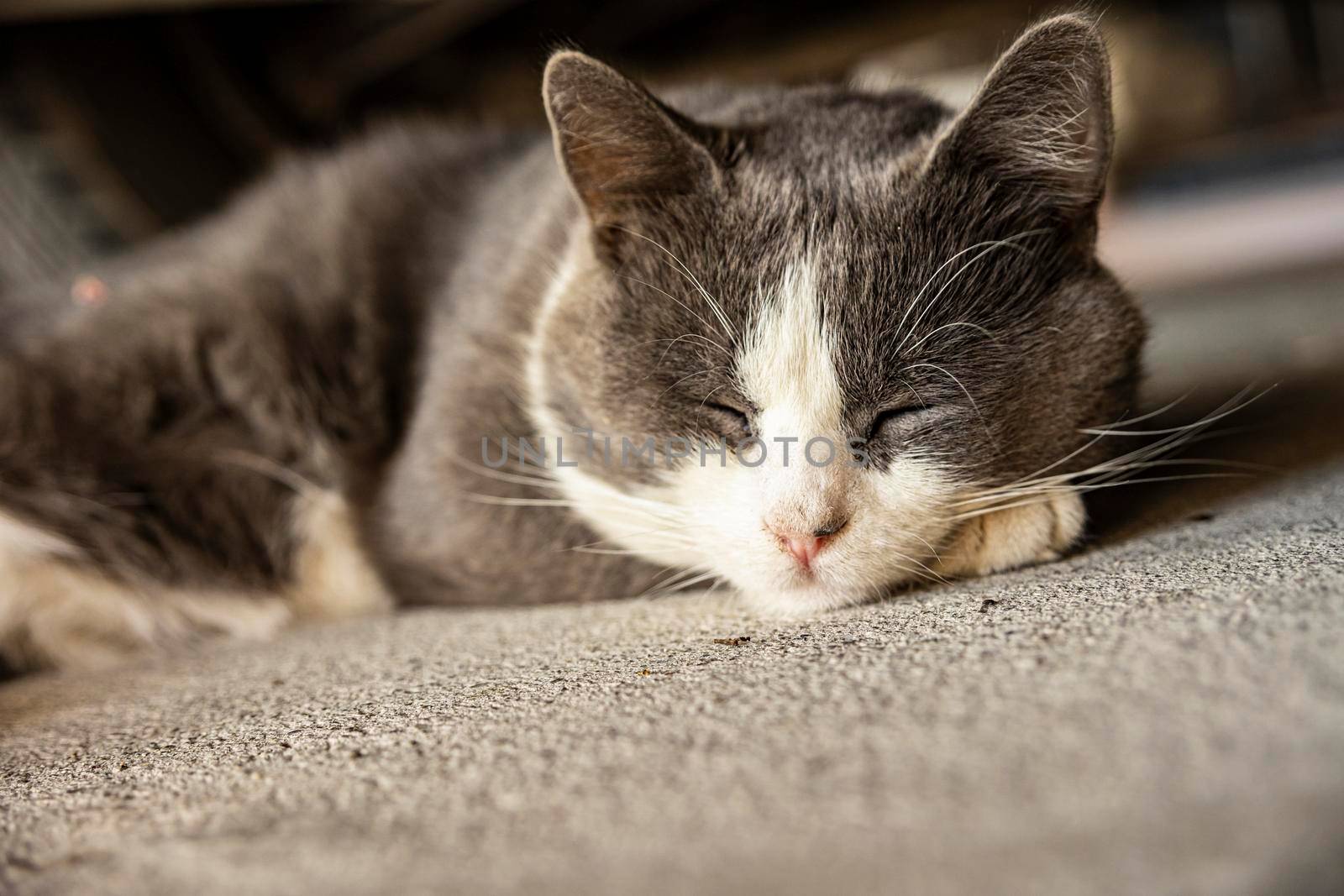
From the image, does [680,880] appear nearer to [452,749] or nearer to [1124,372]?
[452,749]

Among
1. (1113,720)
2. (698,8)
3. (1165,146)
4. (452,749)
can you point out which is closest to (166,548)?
(452,749)

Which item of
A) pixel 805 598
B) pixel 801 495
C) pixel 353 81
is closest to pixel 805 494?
pixel 801 495

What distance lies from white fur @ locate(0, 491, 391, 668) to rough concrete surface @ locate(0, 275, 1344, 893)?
246 mm

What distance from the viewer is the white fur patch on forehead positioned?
3.03 ft

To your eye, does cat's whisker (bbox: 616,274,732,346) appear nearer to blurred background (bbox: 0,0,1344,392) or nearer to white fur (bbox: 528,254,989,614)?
white fur (bbox: 528,254,989,614)

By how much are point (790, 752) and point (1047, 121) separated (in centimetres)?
71

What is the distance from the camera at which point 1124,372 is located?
1.05 metres

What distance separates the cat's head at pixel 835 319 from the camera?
0.93 m

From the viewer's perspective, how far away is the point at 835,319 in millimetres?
940

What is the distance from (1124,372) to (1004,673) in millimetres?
511

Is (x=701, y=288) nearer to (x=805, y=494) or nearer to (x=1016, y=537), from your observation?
(x=805, y=494)

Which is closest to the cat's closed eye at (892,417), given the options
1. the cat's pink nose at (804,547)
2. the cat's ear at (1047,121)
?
the cat's pink nose at (804,547)

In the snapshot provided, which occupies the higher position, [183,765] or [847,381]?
[847,381]

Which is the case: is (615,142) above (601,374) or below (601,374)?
above
